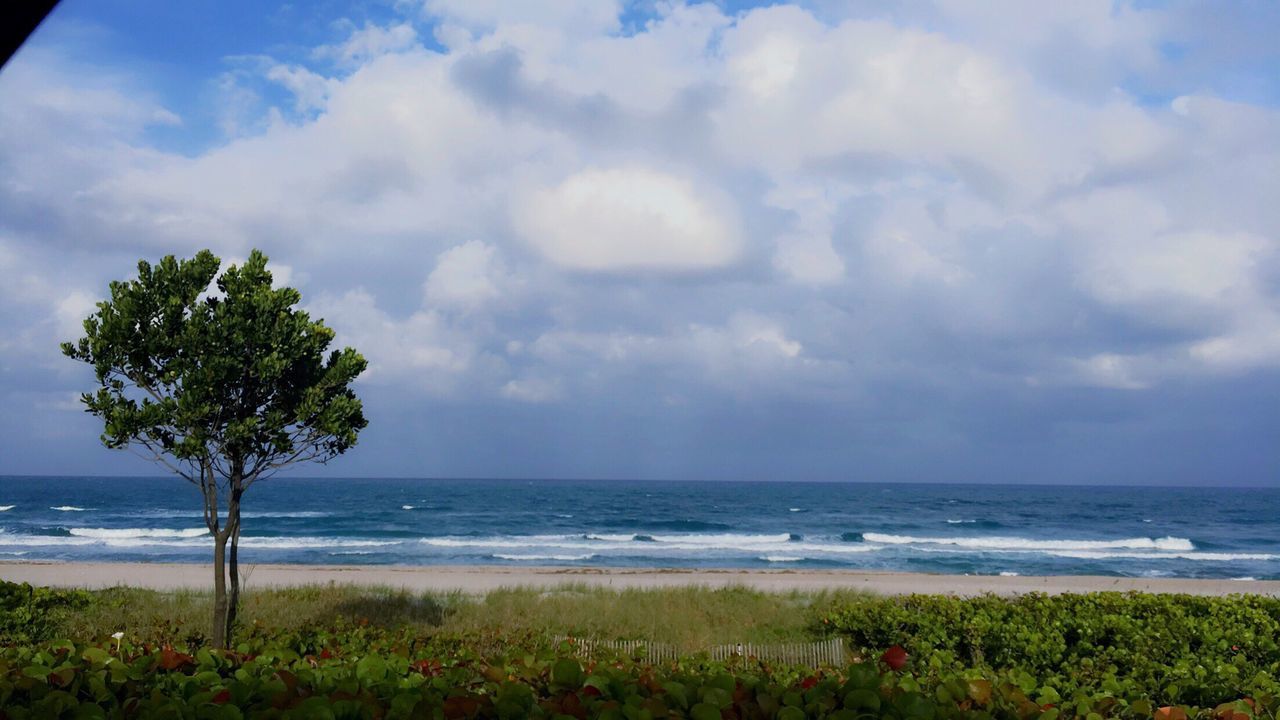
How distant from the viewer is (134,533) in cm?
4591

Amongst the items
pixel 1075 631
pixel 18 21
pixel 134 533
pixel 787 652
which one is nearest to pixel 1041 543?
pixel 1075 631

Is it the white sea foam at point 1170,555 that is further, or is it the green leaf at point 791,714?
the white sea foam at point 1170,555

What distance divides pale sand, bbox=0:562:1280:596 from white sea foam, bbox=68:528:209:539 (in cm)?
1908

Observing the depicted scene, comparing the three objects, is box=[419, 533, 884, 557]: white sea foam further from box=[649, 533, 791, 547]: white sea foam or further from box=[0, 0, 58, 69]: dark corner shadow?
box=[0, 0, 58, 69]: dark corner shadow

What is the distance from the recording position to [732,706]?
119 inches

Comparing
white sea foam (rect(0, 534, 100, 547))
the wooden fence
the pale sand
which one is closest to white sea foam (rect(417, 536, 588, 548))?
the pale sand

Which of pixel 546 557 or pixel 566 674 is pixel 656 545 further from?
pixel 566 674

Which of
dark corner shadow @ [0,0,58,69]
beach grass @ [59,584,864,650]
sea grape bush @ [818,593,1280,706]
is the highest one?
dark corner shadow @ [0,0,58,69]

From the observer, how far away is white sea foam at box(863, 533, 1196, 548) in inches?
1805

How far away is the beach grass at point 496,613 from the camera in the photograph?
11672 mm

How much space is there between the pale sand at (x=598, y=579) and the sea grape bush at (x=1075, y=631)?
9484 mm

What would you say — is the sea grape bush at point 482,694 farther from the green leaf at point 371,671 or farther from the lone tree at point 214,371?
the lone tree at point 214,371

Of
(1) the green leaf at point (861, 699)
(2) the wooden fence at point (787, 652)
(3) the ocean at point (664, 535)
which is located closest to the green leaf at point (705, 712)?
(1) the green leaf at point (861, 699)

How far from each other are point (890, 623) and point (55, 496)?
95016mm
